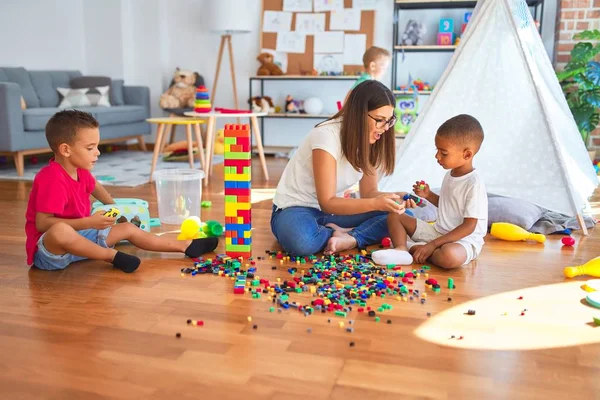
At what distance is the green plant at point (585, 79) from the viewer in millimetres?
4457

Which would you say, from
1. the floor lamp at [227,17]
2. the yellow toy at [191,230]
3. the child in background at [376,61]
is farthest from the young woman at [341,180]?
the floor lamp at [227,17]

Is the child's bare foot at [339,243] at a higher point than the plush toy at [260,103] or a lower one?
lower

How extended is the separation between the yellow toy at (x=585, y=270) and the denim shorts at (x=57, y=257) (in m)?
1.72

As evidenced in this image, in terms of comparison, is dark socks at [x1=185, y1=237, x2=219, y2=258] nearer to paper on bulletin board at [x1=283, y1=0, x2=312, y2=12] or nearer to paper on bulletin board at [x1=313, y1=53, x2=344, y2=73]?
paper on bulletin board at [x1=313, y1=53, x2=344, y2=73]

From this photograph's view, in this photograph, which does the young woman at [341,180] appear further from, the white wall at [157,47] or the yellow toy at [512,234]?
the white wall at [157,47]

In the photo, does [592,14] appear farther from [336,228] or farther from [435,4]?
[336,228]

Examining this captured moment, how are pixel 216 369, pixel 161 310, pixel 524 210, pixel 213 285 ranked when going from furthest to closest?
1. pixel 524 210
2. pixel 213 285
3. pixel 161 310
4. pixel 216 369

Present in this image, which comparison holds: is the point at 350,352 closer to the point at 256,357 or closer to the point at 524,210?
the point at 256,357

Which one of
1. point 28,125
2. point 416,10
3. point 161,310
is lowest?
point 161,310

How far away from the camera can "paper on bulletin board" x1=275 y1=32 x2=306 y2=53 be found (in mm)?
5898

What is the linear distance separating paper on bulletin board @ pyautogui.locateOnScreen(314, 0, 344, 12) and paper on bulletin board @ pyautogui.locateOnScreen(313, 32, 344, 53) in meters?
0.24

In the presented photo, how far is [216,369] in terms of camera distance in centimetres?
143

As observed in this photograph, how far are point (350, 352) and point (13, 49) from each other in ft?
16.7

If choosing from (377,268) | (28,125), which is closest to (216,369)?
(377,268)
